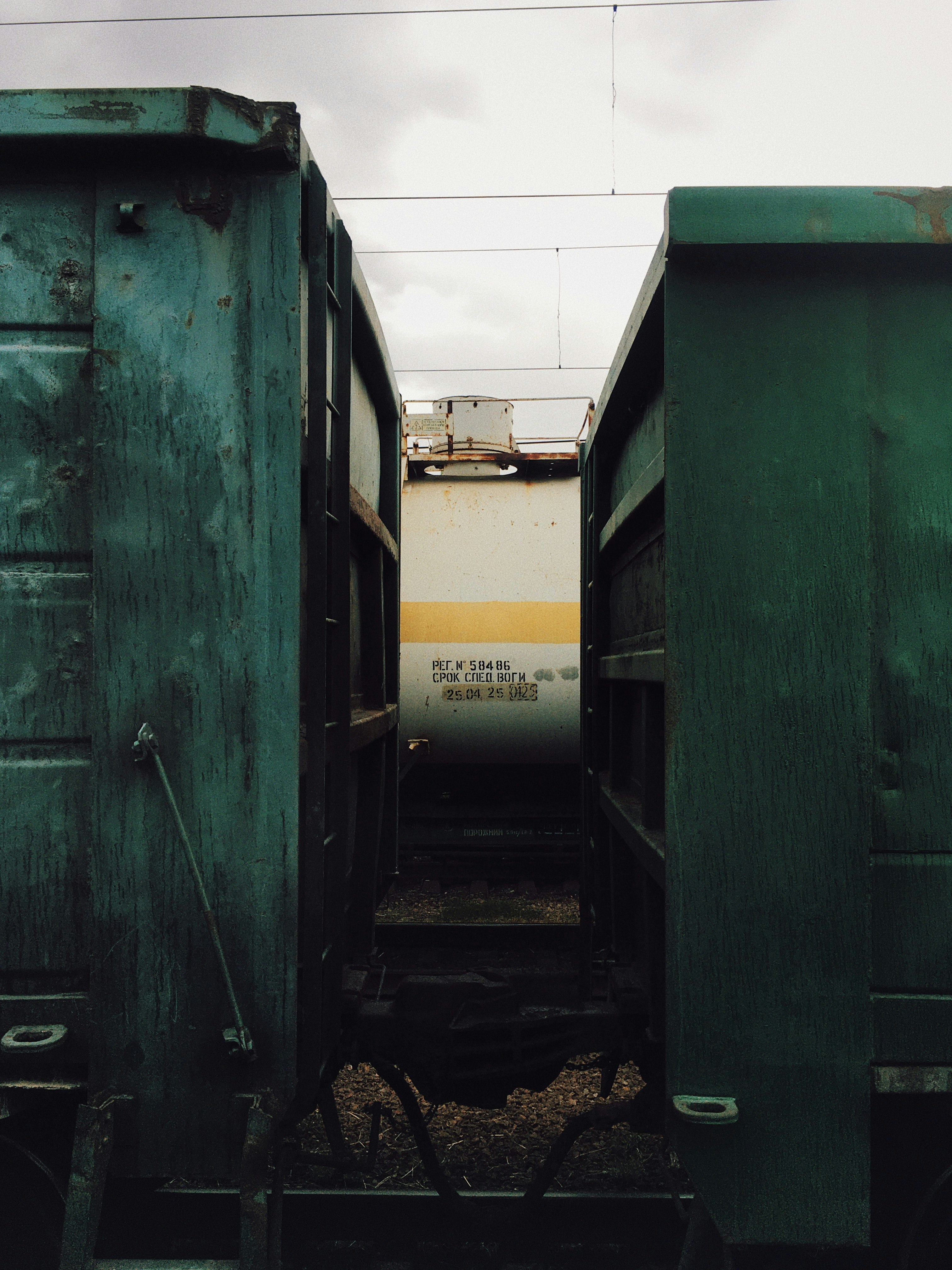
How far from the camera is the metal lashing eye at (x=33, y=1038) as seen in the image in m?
2.00

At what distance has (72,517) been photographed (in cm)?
211

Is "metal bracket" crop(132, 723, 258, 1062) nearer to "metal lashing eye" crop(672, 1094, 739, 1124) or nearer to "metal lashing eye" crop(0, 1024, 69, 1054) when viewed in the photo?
"metal lashing eye" crop(0, 1024, 69, 1054)

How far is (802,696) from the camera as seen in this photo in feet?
6.69

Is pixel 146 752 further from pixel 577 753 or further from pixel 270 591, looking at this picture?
pixel 577 753

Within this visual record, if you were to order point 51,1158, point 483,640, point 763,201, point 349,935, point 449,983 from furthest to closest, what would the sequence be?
point 483,640, point 349,935, point 449,983, point 51,1158, point 763,201

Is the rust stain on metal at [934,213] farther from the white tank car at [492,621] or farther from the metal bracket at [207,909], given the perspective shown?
the white tank car at [492,621]

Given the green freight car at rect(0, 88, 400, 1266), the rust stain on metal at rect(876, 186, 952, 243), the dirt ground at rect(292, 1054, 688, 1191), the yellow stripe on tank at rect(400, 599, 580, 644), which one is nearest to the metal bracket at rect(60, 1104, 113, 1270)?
the green freight car at rect(0, 88, 400, 1266)

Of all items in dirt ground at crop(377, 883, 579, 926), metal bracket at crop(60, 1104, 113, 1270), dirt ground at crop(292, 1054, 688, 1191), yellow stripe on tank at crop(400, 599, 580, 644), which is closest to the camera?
metal bracket at crop(60, 1104, 113, 1270)

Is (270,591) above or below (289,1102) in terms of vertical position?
above

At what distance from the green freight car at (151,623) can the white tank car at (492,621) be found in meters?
5.49

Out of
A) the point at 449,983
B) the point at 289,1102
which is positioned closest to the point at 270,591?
the point at 289,1102

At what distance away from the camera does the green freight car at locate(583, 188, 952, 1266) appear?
2014mm

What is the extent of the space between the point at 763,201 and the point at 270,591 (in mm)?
1542

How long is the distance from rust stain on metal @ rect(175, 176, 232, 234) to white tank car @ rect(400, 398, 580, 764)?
554 cm
